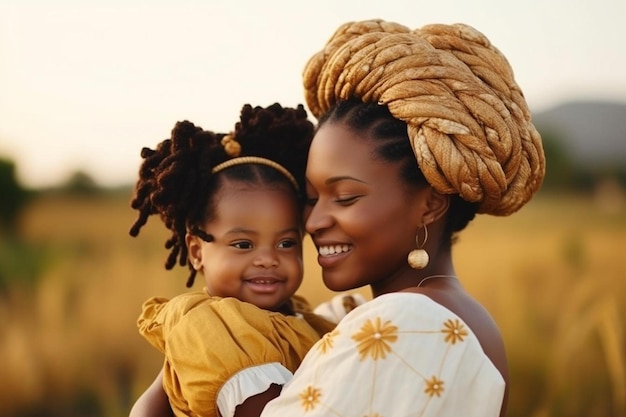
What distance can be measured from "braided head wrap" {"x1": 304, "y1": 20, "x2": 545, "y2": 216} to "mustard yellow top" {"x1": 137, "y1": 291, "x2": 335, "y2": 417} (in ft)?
2.11

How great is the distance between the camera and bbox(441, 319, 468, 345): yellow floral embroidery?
92.4 inches

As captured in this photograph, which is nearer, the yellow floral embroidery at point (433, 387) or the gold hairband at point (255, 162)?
the yellow floral embroidery at point (433, 387)

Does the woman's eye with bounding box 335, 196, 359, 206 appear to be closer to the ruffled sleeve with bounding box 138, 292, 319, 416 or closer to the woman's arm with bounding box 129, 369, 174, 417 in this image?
the ruffled sleeve with bounding box 138, 292, 319, 416

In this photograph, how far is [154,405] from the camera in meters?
2.93

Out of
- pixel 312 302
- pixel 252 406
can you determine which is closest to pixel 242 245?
pixel 252 406

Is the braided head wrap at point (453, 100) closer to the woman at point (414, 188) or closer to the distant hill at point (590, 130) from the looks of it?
the woman at point (414, 188)

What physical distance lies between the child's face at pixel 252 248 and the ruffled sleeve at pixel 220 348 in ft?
0.73

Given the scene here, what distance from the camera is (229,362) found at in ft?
8.09

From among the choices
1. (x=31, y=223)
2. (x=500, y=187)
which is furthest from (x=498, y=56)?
(x=31, y=223)

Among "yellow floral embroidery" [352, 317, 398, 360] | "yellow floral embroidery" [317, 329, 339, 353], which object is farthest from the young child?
"yellow floral embroidery" [352, 317, 398, 360]

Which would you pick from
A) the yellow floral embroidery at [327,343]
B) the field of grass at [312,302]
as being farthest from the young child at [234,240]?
the field of grass at [312,302]

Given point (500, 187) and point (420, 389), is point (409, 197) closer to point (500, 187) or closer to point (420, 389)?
point (500, 187)

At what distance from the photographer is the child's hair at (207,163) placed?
3.04 metres

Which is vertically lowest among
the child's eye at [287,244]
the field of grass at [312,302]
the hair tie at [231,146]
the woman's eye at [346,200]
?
the field of grass at [312,302]
